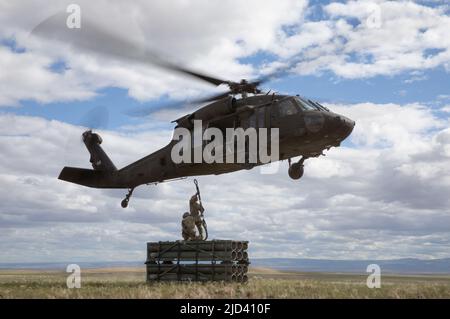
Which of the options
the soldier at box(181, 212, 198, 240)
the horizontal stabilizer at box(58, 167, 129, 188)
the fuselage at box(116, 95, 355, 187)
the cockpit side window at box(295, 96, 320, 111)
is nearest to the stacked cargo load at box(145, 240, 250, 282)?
the soldier at box(181, 212, 198, 240)

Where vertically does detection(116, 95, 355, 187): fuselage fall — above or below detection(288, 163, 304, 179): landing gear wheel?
above

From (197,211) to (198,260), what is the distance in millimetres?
2292

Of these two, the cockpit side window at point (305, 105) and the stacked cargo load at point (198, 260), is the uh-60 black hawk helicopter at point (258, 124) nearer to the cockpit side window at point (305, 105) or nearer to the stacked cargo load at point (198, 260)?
the cockpit side window at point (305, 105)

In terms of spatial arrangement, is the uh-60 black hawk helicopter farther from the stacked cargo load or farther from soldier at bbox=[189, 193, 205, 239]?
the stacked cargo load

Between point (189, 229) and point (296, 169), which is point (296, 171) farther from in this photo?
point (189, 229)

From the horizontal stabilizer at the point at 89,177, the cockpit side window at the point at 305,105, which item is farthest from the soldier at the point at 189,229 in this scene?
the horizontal stabilizer at the point at 89,177

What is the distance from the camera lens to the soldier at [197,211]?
701 inches

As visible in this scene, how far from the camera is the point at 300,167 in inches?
789

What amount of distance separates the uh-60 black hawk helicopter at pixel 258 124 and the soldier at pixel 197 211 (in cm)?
228

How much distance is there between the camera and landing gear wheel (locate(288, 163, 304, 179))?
2005cm

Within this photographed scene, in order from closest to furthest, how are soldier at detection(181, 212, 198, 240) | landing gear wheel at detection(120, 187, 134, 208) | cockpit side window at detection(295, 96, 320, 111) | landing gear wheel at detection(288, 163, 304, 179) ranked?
soldier at detection(181, 212, 198, 240), cockpit side window at detection(295, 96, 320, 111), landing gear wheel at detection(288, 163, 304, 179), landing gear wheel at detection(120, 187, 134, 208)

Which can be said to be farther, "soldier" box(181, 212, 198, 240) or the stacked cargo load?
"soldier" box(181, 212, 198, 240)
